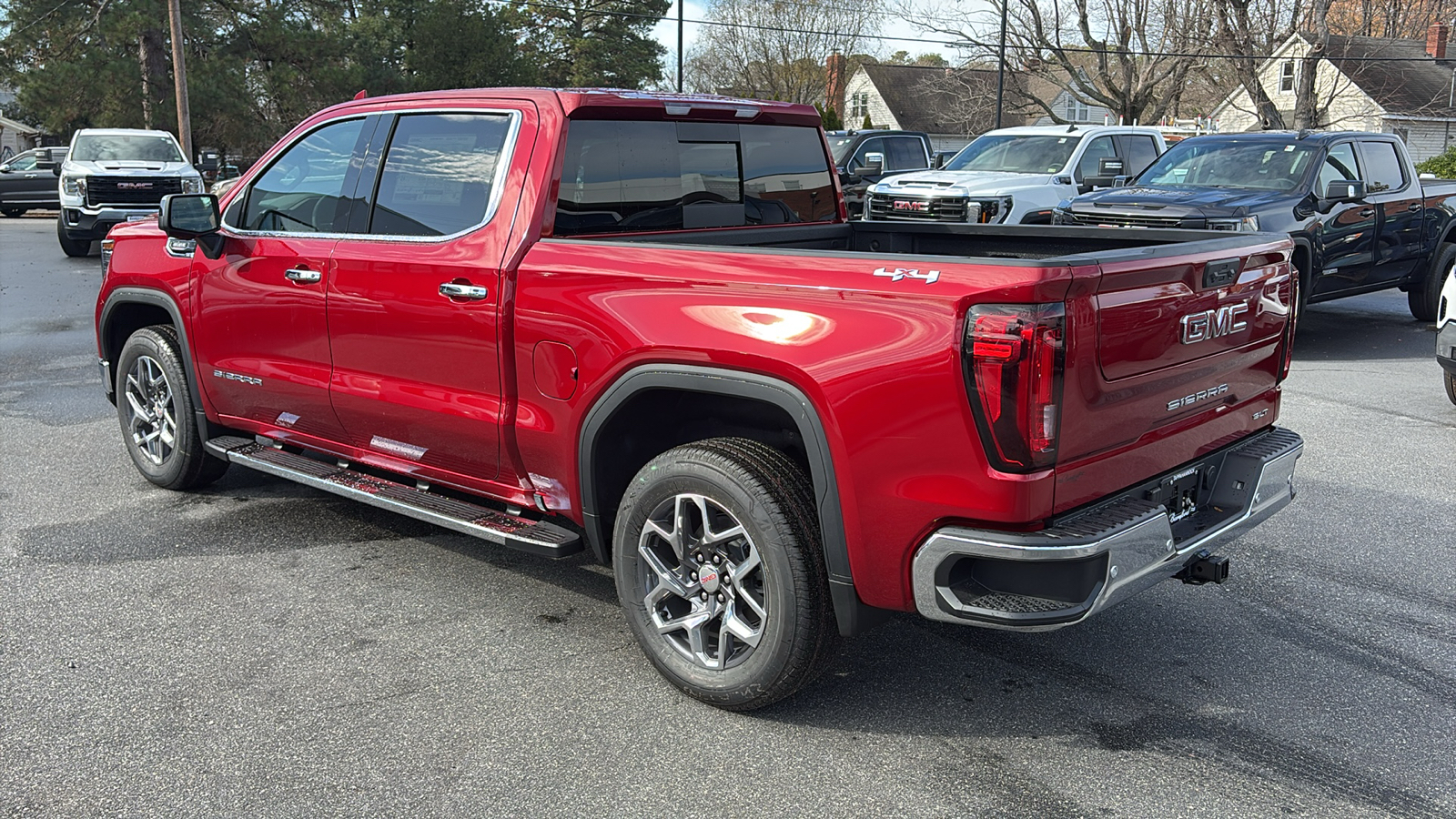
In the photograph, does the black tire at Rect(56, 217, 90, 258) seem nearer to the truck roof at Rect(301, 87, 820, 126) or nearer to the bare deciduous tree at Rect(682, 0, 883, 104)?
the truck roof at Rect(301, 87, 820, 126)

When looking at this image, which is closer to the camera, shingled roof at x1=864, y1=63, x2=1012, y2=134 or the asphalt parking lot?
the asphalt parking lot

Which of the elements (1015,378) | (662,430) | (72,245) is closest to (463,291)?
(662,430)

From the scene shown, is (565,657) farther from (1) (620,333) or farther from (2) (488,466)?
(1) (620,333)

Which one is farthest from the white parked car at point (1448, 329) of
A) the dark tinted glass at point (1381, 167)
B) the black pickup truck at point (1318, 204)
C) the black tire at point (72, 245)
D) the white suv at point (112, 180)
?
Answer: the black tire at point (72, 245)

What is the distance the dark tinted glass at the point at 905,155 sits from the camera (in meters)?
20.3

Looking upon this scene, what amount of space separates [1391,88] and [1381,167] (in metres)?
42.3

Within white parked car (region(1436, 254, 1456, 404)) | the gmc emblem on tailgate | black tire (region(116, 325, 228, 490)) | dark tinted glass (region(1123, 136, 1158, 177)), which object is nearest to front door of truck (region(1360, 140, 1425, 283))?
white parked car (region(1436, 254, 1456, 404))

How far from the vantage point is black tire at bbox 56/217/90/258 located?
1941 centimetres

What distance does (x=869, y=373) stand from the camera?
3.13 meters

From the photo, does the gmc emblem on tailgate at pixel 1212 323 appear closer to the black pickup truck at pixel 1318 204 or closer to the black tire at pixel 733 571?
the black tire at pixel 733 571

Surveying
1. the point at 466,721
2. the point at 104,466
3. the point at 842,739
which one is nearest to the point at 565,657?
the point at 466,721

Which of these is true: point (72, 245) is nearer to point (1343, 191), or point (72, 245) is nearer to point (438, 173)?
point (438, 173)

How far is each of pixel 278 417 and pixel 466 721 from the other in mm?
2175

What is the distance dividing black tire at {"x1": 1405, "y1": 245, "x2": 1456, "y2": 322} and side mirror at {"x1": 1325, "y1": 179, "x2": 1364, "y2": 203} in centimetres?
208
